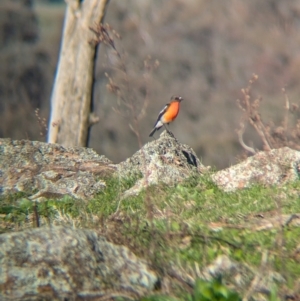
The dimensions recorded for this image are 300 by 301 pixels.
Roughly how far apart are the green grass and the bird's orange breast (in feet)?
12.3

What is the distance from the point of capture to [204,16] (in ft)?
88.8

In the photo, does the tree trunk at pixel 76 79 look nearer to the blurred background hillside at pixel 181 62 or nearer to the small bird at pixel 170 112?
the small bird at pixel 170 112

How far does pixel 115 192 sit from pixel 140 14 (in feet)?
61.4

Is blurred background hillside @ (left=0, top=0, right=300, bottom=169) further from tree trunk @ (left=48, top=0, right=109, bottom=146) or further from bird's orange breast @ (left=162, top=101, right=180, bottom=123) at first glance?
bird's orange breast @ (left=162, top=101, right=180, bottom=123)

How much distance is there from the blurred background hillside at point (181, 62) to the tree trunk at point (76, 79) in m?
8.03

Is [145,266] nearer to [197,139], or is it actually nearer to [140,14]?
[197,139]

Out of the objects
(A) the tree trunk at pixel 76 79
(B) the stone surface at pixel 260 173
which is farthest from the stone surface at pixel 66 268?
(A) the tree trunk at pixel 76 79

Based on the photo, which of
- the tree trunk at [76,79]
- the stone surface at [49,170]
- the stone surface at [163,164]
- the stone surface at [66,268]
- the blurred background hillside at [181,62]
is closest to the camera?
the stone surface at [66,268]

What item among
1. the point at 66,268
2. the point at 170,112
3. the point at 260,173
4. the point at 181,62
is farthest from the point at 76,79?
the point at 181,62

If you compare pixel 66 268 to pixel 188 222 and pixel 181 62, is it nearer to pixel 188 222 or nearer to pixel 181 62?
pixel 188 222

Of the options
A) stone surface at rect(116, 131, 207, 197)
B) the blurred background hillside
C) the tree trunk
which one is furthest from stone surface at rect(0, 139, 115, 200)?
the blurred background hillside

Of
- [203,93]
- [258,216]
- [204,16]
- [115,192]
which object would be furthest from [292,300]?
[204,16]

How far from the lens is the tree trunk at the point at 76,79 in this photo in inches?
518

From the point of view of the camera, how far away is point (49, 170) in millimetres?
8539
